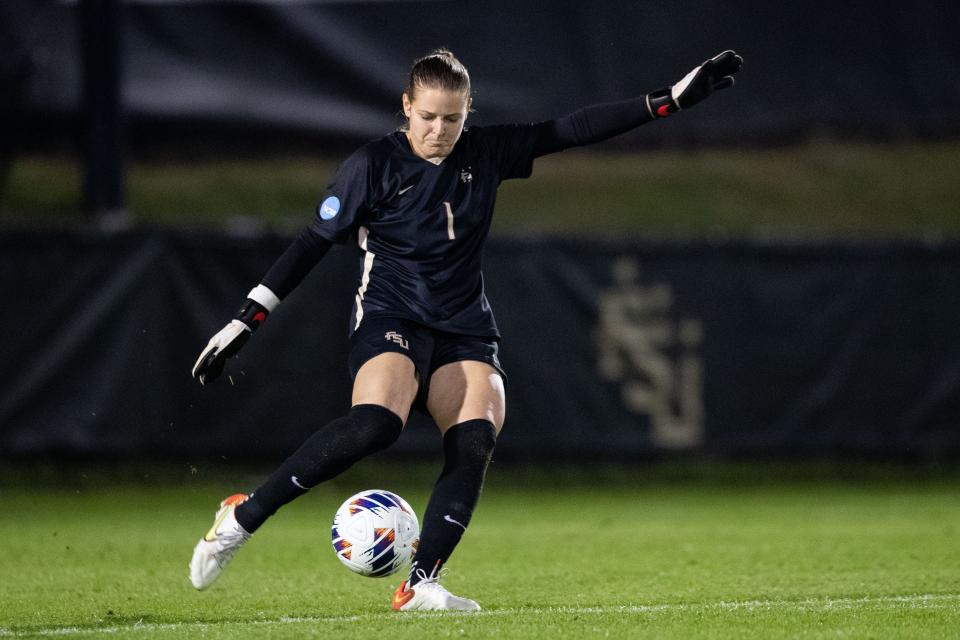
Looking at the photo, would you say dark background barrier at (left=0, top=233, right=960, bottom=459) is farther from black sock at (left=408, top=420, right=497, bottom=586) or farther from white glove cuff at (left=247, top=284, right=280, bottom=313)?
black sock at (left=408, top=420, right=497, bottom=586)

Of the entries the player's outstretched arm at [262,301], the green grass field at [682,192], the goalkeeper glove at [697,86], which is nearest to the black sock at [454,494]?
the player's outstretched arm at [262,301]

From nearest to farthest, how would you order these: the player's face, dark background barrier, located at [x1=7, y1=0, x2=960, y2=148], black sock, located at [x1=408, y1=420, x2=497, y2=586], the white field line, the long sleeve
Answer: the white field line, black sock, located at [x1=408, y1=420, x2=497, y2=586], the player's face, the long sleeve, dark background barrier, located at [x1=7, y1=0, x2=960, y2=148]

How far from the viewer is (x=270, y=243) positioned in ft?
35.0

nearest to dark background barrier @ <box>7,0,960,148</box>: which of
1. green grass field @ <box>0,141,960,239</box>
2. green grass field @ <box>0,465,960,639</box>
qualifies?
green grass field @ <box>0,141,960,239</box>

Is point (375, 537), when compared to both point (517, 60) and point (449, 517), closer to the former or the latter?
point (449, 517)

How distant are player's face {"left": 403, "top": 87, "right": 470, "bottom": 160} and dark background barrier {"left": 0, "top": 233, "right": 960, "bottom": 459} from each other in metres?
5.48

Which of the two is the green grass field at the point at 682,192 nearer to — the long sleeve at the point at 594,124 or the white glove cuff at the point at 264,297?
the long sleeve at the point at 594,124

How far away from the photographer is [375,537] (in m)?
5.14

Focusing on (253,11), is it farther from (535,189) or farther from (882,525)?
(882,525)

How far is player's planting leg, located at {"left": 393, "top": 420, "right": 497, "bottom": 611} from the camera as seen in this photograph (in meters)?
5.00

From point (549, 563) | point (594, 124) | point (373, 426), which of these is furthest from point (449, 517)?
point (549, 563)

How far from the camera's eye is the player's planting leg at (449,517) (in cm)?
500

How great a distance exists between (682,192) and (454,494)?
931cm

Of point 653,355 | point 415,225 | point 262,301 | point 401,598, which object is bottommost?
point 653,355
